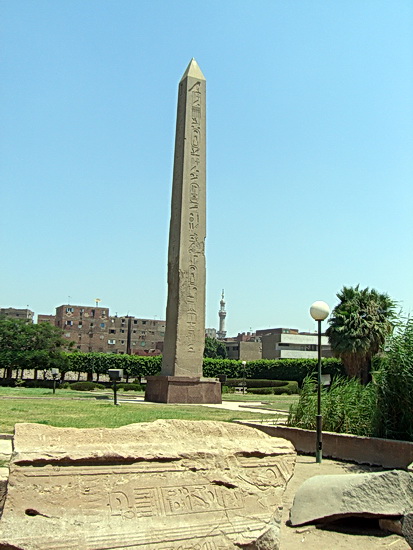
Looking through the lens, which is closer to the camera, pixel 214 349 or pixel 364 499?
pixel 364 499

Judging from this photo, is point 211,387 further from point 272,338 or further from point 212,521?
point 272,338

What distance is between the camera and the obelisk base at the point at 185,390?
20.4 meters

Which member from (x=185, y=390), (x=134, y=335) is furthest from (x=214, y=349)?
(x=185, y=390)

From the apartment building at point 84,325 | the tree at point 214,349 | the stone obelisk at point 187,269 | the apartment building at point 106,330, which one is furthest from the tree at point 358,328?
the apartment building at point 84,325

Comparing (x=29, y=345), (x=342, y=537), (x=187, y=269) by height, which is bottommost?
(x=342, y=537)

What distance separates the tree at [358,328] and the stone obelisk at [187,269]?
11488mm

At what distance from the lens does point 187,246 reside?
20922mm

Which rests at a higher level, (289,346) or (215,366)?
(289,346)

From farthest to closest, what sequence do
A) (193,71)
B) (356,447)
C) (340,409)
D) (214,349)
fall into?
(214,349) → (193,71) → (340,409) → (356,447)

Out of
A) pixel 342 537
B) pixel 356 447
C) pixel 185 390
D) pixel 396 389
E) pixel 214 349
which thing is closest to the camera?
pixel 342 537

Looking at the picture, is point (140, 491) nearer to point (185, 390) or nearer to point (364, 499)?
point (364, 499)

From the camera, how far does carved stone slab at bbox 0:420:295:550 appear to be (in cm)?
366

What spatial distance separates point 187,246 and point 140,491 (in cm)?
1707

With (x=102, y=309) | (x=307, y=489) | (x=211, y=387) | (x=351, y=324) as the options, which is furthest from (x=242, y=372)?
(x=102, y=309)
